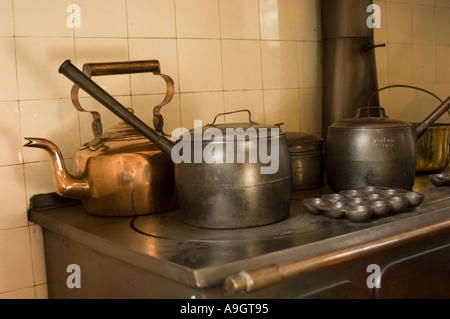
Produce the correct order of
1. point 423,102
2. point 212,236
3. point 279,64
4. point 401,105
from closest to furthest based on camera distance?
point 212,236, point 279,64, point 401,105, point 423,102

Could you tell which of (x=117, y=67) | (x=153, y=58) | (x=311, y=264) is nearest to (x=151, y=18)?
(x=153, y=58)

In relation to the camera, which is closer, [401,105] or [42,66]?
[42,66]

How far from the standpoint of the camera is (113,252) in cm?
132

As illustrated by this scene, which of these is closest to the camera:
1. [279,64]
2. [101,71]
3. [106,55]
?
[101,71]

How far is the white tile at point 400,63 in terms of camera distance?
2650 mm

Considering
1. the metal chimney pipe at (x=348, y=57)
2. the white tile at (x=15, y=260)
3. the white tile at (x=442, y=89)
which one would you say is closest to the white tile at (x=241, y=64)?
the metal chimney pipe at (x=348, y=57)

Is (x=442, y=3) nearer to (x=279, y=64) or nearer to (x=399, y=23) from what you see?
(x=399, y=23)

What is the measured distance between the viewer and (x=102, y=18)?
5.94 ft

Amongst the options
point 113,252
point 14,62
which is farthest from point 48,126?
point 113,252

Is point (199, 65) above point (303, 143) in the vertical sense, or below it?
above

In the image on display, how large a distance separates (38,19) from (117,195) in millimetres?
613

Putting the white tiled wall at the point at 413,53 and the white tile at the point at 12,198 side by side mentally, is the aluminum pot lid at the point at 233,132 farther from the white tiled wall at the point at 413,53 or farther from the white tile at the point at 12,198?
the white tiled wall at the point at 413,53

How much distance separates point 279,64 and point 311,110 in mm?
271
